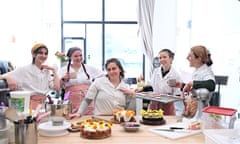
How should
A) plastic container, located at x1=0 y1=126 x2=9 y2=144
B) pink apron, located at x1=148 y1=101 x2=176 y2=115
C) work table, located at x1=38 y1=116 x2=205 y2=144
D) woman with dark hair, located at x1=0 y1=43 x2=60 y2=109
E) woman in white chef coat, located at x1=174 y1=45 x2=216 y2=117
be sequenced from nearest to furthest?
plastic container, located at x1=0 y1=126 x2=9 y2=144 < work table, located at x1=38 y1=116 x2=205 y2=144 < woman in white chef coat, located at x1=174 y1=45 x2=216 y2=117 < woman with dark hair, located at x1=0 y1=43 x2=60 y2=109 < pink apron, located at x1=148 y1=101 x2=176 y2=115

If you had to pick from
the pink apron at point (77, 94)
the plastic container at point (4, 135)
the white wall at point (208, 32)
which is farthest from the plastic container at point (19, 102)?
the white wall at point (208, 32)

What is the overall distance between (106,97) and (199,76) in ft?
2.77

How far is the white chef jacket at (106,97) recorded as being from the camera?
2.56m

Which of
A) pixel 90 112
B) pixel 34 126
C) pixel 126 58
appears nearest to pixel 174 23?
pixel 126 58

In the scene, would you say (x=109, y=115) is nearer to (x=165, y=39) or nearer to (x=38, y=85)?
(x=38, y=85)

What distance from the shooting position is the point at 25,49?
237 inches

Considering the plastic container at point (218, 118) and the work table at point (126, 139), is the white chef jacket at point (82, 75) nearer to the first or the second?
the work table at point (126, 139)

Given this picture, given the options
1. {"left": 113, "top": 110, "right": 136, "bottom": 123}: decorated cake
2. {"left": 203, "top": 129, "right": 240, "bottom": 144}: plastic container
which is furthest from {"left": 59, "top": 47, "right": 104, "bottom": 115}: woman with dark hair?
{"left": 203, "top": 129, "right": 240, "bottom": 144}: plastic container

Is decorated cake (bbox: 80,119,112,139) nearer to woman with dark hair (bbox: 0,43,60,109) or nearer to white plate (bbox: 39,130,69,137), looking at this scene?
white plate (bbox: 39,130,69,137)

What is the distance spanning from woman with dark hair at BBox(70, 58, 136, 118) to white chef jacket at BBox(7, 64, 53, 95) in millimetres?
615

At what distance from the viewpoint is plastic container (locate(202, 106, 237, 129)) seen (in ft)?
5.81

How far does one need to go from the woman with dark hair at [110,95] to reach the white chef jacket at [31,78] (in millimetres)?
615

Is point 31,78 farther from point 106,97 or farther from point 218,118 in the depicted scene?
point 218,118

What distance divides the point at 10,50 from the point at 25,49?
61 cm
